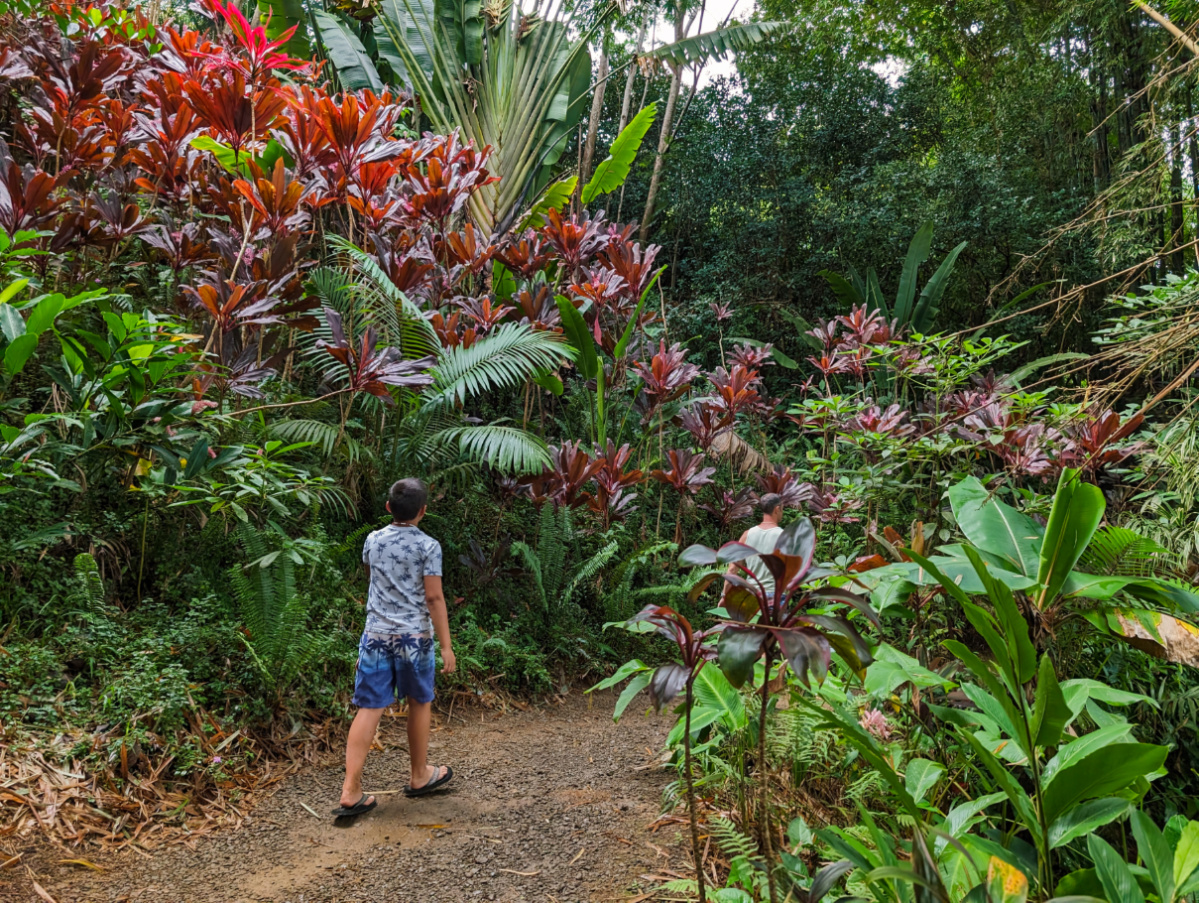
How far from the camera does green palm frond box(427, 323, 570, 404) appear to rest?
484 centimetres

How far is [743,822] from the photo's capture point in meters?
2.46

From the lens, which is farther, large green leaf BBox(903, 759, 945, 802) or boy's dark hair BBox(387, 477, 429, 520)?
boy's dark hair BBox(387, 477, 429, 520)

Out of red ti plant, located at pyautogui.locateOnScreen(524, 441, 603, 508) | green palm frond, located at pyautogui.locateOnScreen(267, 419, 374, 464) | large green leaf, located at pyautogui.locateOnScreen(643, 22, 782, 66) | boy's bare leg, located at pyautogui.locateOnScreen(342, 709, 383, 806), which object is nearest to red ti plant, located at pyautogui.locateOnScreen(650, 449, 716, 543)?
red ti plant, located at pyautogui.locateOnScreen(524, 441, 603, 508)

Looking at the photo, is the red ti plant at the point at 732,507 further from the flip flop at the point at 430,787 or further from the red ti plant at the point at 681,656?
the red ti plant at the point at 681,656

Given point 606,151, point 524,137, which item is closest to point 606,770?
point 524,137

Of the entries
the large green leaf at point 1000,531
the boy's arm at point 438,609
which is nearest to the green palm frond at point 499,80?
the boy's arm at point 438,609

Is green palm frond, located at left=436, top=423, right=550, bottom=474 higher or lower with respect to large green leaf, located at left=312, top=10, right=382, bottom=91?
lower

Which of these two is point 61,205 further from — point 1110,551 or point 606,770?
point 1110,551

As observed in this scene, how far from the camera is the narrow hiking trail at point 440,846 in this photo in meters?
2.39

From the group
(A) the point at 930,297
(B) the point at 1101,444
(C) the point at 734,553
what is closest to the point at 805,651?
(C) the point at 734,553

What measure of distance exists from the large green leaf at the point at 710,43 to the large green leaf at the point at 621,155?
1.40m

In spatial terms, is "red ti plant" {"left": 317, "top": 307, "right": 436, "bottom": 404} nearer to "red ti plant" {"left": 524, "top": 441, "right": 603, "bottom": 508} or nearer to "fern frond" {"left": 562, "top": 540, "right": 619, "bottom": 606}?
"red ti plant" {"left": 524, "top": 441, "right": 603, "bottom": 508}

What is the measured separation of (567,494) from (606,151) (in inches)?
404

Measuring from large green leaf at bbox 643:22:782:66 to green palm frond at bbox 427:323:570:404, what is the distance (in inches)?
226
